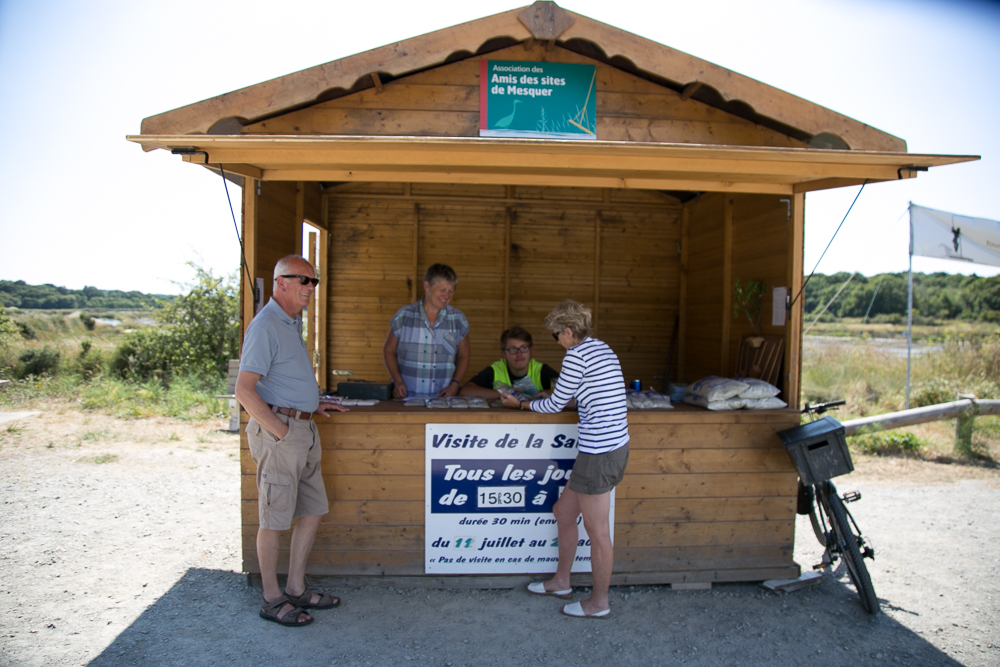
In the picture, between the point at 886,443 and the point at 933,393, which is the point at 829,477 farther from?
the point at 933,393

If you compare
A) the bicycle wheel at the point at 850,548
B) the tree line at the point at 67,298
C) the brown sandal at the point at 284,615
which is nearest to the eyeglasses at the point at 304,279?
the brown sandal at the point at 284,615

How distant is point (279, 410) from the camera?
3.03 metres

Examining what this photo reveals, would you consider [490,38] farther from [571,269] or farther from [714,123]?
[571,269]

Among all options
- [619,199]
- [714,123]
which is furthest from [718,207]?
[714,123]

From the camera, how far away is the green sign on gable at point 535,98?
11.7 feet

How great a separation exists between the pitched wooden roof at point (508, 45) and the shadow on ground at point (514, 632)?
2643 millimetres

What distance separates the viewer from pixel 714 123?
3.77m

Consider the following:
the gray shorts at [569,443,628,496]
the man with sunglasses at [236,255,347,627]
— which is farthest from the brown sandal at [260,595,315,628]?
the gray shorts at [569,443,628,496]

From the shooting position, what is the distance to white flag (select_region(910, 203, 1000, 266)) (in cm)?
780

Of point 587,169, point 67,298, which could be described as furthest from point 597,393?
point 67,298

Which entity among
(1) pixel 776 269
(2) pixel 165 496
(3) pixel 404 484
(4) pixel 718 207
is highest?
(4) pixel 718 207

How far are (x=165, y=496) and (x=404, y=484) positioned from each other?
327cm

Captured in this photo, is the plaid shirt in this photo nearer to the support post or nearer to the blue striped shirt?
the blue striped shirt

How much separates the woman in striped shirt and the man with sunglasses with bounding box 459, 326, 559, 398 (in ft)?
2.92
